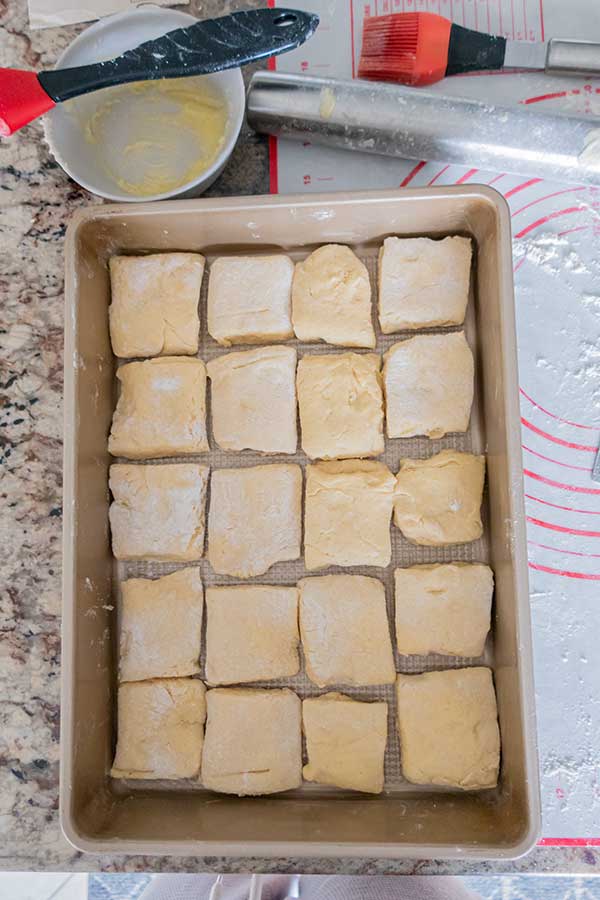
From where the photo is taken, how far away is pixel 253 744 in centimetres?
115

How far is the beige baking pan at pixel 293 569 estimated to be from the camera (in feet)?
3.41

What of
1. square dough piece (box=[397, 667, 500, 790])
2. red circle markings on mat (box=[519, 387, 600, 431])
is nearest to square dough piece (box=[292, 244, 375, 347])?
red circle markings on mat (box=[519, 387, 600, 431])

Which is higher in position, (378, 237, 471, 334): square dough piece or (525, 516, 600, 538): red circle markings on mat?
(378, 237, 471, 334): square dough piece

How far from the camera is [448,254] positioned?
48.1 inches

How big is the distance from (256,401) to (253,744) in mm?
542

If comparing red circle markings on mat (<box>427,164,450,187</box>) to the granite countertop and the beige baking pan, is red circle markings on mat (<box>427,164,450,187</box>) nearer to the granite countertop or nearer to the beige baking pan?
the beige baking pan

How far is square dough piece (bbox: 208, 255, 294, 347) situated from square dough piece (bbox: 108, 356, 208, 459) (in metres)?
0.10

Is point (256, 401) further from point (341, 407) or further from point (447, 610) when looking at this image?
point (447, 610)

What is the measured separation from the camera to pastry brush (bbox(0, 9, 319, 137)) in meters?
1.08

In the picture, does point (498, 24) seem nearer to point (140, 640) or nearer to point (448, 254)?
point (448, 254)

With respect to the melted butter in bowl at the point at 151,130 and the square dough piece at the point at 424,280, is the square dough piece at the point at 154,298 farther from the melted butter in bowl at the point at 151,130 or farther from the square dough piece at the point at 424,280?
the square dough piece at the point at 424,280

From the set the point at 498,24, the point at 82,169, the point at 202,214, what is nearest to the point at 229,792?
the point at 202,214

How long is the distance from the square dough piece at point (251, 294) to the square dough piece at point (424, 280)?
17 cm

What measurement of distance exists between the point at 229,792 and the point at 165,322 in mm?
757
